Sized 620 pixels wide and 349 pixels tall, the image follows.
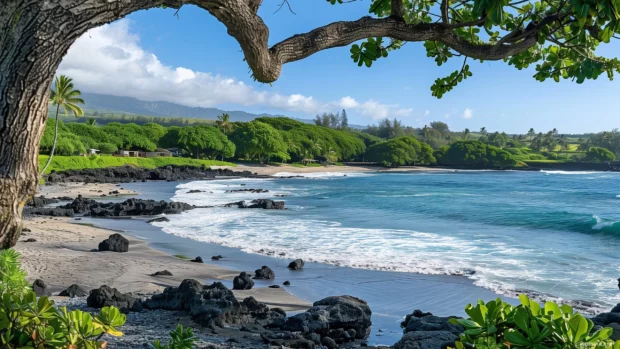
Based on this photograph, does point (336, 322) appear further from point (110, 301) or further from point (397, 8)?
point (397, 8)

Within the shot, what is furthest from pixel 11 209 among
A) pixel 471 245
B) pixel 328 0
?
pixel 471 245

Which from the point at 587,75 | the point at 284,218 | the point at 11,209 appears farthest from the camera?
the point at 284,218

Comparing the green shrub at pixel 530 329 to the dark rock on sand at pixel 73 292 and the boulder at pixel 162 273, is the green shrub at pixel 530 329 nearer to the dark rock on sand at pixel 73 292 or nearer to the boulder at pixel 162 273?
the dark rock on sand at pixel 73 292

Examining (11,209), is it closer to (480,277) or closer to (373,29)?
(373,29)

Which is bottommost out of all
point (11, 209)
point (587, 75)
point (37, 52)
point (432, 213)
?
point (432, 213)

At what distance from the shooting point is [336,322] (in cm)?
700

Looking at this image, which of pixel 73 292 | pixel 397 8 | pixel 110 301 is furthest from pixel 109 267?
pixel 397 8

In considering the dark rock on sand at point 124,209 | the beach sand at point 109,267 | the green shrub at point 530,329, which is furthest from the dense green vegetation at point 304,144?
the green shrub at point 530,329

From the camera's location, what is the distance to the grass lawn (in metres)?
50.5

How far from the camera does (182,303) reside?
7566 millimetres

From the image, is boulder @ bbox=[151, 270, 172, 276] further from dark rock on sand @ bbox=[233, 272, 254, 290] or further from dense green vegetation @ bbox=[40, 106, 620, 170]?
dense green vegetation @ bbox=[40, 106, 620, 170]

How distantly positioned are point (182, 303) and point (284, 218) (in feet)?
54.2

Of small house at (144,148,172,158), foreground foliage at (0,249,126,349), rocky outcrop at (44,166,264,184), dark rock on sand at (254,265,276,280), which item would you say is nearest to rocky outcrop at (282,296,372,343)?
dark rock on sand at (254,265,276,280)

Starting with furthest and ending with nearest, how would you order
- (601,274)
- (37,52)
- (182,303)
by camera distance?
(601,274) → (182,303) → (37,52)
